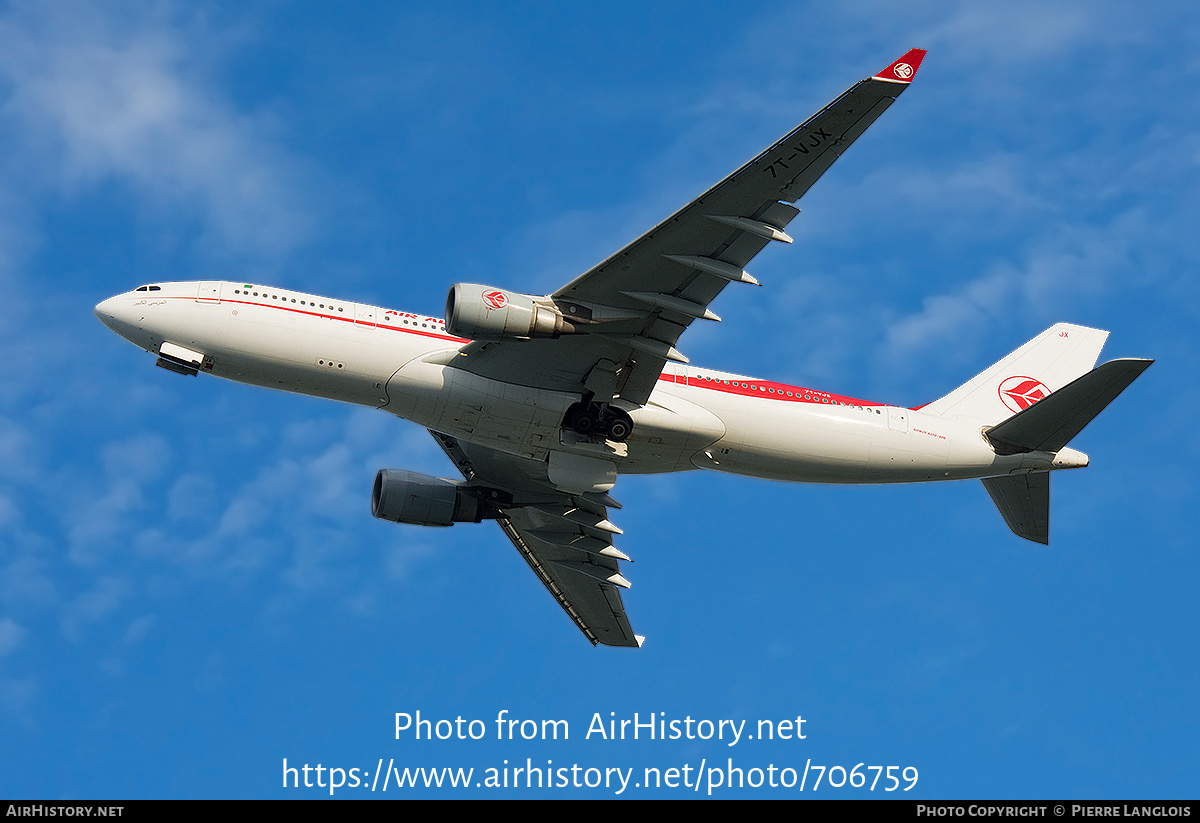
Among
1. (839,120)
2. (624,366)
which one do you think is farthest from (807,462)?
(839,120)

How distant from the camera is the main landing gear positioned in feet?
120

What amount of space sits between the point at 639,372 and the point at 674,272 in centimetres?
379

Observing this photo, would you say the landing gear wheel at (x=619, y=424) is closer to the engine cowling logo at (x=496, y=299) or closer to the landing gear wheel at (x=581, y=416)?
the landing gear wheel at (x=581, y=416)

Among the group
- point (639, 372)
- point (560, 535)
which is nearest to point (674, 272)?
point (639, 372)

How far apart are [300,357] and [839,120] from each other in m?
17.0

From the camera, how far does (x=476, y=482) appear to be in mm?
44562

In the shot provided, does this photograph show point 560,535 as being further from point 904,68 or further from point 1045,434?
point 904,68

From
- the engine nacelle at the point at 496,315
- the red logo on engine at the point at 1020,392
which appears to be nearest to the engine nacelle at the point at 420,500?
the engine nacelle at the point at 496,315

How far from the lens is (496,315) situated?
33.7 meters

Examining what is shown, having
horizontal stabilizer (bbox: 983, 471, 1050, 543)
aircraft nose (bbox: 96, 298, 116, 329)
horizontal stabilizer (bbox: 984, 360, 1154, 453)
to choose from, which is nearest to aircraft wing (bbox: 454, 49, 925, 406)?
aircraft nose (bbox: 96, 298, 116, 329)

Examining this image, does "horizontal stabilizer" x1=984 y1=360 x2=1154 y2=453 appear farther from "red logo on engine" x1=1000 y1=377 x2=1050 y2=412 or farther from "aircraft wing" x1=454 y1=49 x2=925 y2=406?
"aircraft wing" x1=454 y1=49 x2=925 y2=406

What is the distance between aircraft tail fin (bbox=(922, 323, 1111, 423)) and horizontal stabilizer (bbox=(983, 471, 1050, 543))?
7.68 ft

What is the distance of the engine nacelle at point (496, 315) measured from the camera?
33500 millimetres
